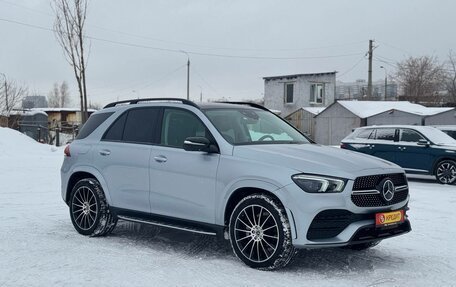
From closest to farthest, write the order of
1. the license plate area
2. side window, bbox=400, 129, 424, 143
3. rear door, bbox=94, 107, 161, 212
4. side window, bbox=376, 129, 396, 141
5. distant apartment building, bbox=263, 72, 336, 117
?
the license plate area, rear door, bbox=94, 107, 161, 212, side window, bbox=400, 129, 424, 143, side window, bbox=376, 129, 396, 141, distant apartment building, bbox=263, 72, 336, 117

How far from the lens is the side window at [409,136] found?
15.1 metres

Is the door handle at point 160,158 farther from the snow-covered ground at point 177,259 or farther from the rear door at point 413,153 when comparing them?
the rear door at point 413,153

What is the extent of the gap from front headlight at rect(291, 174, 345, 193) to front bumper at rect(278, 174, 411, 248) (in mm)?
46

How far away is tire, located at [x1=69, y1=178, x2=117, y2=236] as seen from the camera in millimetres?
7059

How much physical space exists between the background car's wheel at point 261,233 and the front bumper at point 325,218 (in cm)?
12

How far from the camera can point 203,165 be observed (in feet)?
19.5

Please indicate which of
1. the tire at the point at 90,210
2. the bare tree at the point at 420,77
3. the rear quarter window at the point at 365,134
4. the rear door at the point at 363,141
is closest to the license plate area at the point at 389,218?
the tire at the point at 90,210

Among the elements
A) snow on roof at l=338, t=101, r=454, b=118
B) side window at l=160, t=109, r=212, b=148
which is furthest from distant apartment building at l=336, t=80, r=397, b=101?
side window at l=160, t=109, r=212, b=148

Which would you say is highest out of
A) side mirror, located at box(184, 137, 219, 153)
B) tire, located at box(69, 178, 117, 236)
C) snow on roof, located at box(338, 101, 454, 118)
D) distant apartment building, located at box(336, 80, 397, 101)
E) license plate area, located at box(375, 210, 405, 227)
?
distant apartment building, located at box(336, 80, 397, 101)

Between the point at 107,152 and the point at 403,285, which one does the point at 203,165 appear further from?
the point at 403,285

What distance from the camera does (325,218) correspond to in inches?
202

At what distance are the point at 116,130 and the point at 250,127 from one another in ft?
6.31

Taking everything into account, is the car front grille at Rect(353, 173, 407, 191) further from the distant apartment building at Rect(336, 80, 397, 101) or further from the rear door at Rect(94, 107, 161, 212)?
the distant apartment building at Rect(336, 80, 397, 101)

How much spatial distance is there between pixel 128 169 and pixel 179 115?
934mm
